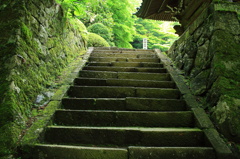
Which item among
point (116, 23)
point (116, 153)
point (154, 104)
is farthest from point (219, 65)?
point (116, 23)

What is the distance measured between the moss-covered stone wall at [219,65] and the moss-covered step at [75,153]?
147 cm

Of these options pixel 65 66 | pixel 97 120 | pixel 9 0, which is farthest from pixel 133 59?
pixel 9 0

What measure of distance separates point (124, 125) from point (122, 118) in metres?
0.11

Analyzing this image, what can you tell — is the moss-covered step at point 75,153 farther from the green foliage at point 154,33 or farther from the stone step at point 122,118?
the green foliage at point 154,33

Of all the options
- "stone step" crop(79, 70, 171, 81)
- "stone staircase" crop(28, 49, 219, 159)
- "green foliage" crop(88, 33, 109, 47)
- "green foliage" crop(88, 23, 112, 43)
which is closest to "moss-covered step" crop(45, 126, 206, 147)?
"stone staircase" crop(28, 49, 219, 159)

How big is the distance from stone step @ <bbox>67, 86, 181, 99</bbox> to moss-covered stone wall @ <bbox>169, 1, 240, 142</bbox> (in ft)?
1.60

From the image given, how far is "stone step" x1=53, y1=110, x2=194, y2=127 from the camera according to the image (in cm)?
257

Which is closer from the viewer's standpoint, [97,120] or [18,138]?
[18,138]

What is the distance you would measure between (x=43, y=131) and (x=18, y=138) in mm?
302

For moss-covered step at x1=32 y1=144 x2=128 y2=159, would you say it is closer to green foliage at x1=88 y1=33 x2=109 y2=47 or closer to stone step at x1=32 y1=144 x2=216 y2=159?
stone step at x1=32 y1=144 x2=216 y2=159

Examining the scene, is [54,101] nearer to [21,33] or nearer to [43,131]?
[43,131]

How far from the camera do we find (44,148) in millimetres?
1987

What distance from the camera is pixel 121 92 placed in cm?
324

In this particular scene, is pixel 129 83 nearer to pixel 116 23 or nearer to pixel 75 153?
pixel 75 153
